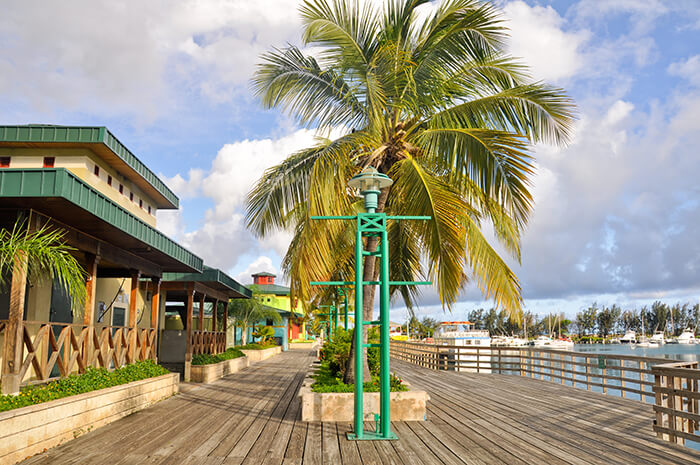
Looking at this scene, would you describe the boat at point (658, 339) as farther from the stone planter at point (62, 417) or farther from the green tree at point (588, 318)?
the stone planter at point (62, 417)

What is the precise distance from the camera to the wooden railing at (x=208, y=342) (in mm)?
16562

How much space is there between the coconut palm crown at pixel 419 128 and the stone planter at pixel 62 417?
3.44 meters

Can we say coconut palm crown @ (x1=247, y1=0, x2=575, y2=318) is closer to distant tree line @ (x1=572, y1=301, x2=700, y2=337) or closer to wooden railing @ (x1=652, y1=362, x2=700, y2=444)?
wooden railing @ (x1=652, y1=362, x2=700, y2=444)

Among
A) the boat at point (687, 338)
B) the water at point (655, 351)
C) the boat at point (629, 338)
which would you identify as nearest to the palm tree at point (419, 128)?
the water at point (655, 351)

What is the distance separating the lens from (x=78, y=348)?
8.86 m

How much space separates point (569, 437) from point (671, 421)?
142 centimetres

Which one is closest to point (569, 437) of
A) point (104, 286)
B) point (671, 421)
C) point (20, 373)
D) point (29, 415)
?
point (671, 421)

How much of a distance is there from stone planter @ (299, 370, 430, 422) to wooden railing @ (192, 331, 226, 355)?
8.77 metres

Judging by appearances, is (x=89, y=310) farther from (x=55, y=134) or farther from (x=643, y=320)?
(x=643, y=320)

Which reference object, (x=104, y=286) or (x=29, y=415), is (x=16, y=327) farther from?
(x=104, y=286)

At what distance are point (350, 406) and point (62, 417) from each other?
400cm

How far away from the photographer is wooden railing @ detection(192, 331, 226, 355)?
1656cm

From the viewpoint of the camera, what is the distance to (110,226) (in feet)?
27.9

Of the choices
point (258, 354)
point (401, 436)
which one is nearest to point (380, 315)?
point (401, 436)
